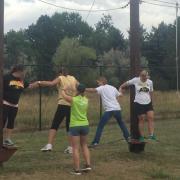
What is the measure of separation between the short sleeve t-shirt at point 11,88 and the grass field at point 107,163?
1.25 metres

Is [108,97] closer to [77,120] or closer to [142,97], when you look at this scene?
[142,97]

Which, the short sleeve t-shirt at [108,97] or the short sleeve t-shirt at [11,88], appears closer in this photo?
the short sleeve t-shirt at [11,88]

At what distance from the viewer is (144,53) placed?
8219cm

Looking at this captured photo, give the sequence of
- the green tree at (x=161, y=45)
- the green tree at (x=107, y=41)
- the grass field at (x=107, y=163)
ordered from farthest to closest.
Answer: the green tree at (x=107, y=41) < the green tree at (x=161, y=45) < the grass field at (x=107, y=163)

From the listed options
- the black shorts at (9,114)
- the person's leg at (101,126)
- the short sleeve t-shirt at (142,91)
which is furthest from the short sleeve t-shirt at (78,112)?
the person's leg at (101,126)

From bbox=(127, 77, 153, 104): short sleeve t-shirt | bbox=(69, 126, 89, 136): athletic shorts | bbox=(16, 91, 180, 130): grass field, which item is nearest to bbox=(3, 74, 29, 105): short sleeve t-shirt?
bbox=(69, 126, 89, 136): athletic shorts

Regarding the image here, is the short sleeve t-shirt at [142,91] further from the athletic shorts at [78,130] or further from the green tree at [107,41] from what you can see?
the green tree at [107,41]

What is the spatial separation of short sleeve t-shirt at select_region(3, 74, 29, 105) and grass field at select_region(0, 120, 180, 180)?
→ 1255mm

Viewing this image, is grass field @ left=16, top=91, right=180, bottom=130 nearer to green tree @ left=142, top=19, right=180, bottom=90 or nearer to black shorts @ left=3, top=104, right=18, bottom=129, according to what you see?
black shorts @ left=3, top=104, right=18, bottom=129

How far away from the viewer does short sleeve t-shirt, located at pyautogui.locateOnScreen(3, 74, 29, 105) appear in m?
11.4

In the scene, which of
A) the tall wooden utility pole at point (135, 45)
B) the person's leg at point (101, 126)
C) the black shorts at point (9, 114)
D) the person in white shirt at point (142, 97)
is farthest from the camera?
the person's leg at point (101, 126)

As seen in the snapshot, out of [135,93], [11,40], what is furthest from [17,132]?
[11,40]

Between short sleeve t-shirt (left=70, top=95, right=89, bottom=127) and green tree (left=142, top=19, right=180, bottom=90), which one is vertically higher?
green tree (left=142, top=19, right=180, bottom=90)

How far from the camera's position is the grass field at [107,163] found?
970 centimetres
